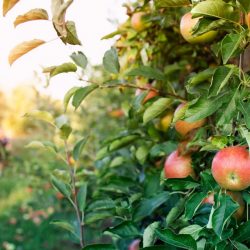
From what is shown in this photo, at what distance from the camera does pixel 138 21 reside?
51.8 inches

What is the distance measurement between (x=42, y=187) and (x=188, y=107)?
3.86 meters

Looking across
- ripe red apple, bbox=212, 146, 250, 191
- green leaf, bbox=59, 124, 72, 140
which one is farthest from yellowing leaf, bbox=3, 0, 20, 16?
ripe red apple, bbox=212, 146, 250, 191

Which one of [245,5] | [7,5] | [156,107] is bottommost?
[156,107]

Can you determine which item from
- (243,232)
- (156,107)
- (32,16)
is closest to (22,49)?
(32,16)

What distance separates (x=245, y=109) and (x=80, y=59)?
0.36 meters

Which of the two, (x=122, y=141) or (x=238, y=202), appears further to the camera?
(x=122, y=141)

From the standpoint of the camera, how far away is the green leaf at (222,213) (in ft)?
2.45

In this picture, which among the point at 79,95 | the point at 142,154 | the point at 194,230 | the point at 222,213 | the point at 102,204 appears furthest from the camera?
the point at 142,154

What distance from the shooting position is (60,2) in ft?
2.71

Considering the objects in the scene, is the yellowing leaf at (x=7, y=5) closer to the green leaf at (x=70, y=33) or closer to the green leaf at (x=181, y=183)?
the green leaf at (x=70, y=33)

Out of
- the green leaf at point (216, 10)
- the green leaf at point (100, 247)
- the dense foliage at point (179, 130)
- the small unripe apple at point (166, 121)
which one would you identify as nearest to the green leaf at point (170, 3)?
the dense foliage at point (179, 130)

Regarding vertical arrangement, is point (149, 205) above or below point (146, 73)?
below

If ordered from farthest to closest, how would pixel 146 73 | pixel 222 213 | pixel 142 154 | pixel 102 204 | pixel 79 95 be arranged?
pixel 142 154 < pixel 102 204 < pixel 146 73 < pixel 79 95 < pixel 222 213

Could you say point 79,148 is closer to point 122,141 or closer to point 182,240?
point 122,141
